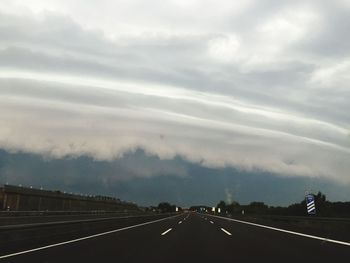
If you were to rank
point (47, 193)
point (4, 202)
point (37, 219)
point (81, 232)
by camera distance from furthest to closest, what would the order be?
point (47, 193) → point (4, 202) → point (37, 219) → point (81, 232)

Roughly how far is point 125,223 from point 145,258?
72.0 ft

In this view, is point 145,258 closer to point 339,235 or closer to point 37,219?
point 339,235

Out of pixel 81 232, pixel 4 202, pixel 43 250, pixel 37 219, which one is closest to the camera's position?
pixel 43 250

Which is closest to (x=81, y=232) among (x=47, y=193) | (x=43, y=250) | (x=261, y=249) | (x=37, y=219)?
(x=43, y=250)

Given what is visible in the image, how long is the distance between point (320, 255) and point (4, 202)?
5428 cm

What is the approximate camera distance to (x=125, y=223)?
35312mm

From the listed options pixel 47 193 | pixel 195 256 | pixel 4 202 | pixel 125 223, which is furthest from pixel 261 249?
pixel 47 193

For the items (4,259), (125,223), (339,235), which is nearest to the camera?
(4,259)

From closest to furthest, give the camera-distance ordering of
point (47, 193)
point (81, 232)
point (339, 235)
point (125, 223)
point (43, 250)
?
point (43, 250) < point (339, 235) < point (81, 232) < point (125, 223) < point (47, 193)

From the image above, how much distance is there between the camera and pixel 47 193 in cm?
7756

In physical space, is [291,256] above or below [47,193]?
below

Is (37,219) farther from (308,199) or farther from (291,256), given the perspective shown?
(291,256)

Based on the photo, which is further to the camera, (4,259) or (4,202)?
(4,202)

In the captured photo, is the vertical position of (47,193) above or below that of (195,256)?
above
